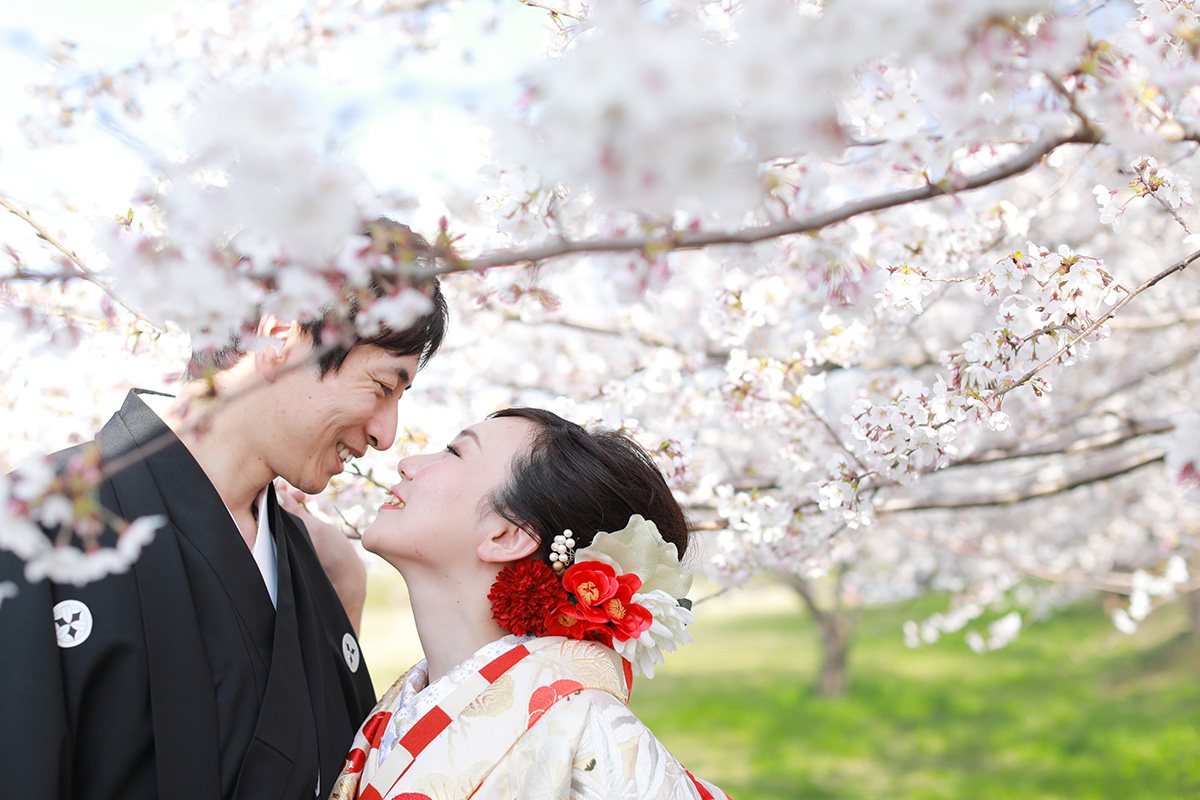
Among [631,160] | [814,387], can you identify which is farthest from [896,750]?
[631,160]

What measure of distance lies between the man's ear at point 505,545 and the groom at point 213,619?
0.32 metres

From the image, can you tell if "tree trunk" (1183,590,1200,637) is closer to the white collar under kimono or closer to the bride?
the bride

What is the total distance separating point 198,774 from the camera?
57.1 inches

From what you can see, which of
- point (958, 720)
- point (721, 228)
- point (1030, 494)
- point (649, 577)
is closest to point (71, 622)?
point (649, 577)

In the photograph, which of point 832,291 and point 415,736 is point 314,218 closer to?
point 832,291

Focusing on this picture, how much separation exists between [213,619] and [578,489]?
2.42ft

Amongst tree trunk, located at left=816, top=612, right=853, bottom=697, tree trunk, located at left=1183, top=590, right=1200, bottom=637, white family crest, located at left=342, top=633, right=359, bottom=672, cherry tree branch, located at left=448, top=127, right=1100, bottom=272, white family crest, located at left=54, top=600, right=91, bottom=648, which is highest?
cherry tree branch, located at left=448, top=127, right=1100, bottom=272

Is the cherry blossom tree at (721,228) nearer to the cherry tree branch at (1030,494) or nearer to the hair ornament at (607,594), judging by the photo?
the cherry tree branch at (1030,494)

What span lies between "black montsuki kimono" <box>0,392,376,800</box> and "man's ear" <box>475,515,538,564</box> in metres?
0.44

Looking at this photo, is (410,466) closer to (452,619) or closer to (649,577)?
(452,619)

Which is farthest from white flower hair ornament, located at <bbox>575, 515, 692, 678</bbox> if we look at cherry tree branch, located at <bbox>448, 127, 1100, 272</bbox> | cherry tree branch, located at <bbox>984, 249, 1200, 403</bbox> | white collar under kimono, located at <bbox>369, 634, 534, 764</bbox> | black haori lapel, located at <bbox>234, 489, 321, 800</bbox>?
cherry tree branch, located at <bbox>448, 127, 1100, 272</bbox>

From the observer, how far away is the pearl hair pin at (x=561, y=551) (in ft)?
5.79

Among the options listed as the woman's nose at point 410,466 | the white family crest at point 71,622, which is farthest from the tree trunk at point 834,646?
the white family crest at point 71,622

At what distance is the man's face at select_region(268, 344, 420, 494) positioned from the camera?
1744 millimetres
